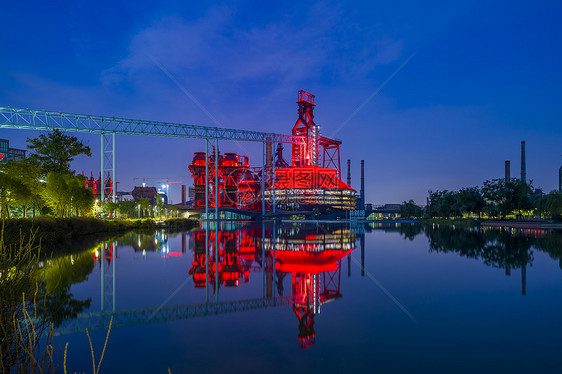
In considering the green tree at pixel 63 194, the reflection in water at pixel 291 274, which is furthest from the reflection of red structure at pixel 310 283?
the green tree at pixel 63 194

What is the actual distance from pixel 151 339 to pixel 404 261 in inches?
469

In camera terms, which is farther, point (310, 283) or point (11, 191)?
point (11, 191)

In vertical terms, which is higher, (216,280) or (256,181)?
(256,181)

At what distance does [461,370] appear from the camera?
4660 mm

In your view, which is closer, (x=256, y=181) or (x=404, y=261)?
(x=404, y=261)

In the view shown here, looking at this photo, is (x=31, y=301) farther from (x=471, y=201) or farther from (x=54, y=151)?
(x=471, y=201)

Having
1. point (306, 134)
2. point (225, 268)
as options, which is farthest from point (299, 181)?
point (225, 268)

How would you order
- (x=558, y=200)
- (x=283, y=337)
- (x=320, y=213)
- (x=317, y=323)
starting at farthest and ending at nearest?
(x=320, y=213), (x=558, y=200), (x=317, y=323), (x=283, y=337)

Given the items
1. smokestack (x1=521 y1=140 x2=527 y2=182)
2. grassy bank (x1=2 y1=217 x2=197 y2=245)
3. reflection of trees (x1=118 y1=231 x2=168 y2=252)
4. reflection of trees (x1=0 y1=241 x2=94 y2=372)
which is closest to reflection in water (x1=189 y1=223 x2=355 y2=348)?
reflection of trees (x1=0 y1=241 x2=94 y2=372)

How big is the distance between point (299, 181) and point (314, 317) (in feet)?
371

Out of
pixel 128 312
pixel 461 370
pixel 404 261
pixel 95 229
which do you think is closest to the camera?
pixel 461 370

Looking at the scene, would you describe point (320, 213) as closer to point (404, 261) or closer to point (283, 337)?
point (404, 261)

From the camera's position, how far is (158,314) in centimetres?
738

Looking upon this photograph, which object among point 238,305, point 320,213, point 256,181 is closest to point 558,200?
point 238,305
